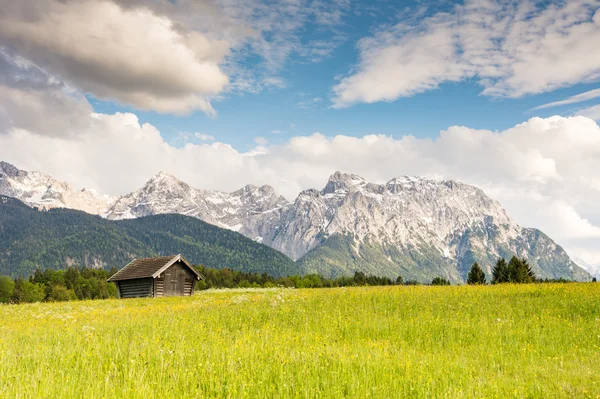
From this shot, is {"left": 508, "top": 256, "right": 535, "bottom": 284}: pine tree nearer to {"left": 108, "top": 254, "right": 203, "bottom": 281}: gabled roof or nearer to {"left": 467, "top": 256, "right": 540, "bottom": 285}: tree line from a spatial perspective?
{"left": 467, "top": 256, "right": 540, "bottom": 285}: tree line

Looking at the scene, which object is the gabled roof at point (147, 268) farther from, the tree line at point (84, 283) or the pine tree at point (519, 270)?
the pine tree at point (519, 270)

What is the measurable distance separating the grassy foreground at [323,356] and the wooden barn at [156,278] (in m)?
32.0

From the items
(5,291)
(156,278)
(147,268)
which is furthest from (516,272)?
(5,291)

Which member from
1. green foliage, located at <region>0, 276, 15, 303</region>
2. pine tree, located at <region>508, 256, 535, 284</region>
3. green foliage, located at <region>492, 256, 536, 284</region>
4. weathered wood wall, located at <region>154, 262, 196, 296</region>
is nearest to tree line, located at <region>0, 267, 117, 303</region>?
green foliage, located at <region>0, 276, 15, 303</region>

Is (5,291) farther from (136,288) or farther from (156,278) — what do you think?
(156,278)

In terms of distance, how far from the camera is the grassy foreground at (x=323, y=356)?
351 inches

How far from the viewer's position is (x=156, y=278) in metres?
51.3

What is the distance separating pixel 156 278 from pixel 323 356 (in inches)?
1756

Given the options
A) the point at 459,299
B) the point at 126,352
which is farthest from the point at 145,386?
the point at 459,299

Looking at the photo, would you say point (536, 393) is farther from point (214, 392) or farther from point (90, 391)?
point (90, 391)

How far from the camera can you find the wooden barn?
2015 inches

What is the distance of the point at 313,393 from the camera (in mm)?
8453

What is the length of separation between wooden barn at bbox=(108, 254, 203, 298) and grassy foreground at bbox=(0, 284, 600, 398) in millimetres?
32036

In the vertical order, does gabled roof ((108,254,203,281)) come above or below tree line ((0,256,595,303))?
above
